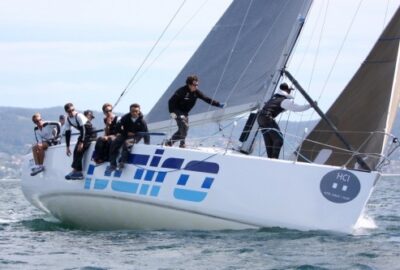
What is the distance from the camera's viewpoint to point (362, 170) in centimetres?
1141

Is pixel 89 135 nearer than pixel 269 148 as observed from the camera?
No

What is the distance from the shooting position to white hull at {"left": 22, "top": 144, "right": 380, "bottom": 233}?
37.3 feet

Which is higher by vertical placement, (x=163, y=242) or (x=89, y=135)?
(x=89, y=135)

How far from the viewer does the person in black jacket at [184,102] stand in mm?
12953

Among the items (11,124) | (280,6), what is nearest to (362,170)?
(280,6)

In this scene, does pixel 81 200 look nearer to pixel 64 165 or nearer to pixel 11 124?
pixel 64 165

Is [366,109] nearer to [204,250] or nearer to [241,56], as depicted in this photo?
[241,56]

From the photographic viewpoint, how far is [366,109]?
12.9 m

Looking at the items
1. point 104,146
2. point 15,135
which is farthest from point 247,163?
point 15,135

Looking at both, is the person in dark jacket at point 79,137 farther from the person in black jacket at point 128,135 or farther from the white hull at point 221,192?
the person in black jacket at point 128,135

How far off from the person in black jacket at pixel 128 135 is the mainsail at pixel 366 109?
202cm

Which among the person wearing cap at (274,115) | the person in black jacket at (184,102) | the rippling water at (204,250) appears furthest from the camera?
the person in black jacket at (184,102)

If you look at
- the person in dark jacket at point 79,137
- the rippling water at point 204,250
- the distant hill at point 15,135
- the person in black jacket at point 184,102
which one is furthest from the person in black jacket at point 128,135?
the distant hill at point 15,135

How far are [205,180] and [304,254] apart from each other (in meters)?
2.05
